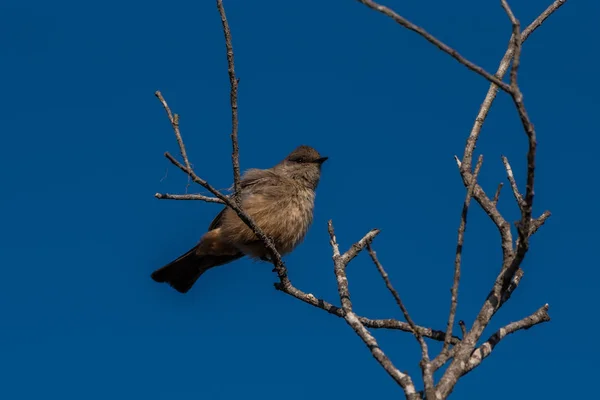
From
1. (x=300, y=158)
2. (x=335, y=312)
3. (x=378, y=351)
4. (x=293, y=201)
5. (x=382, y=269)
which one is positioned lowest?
(x=378, y=351)

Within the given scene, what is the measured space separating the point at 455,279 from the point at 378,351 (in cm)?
58

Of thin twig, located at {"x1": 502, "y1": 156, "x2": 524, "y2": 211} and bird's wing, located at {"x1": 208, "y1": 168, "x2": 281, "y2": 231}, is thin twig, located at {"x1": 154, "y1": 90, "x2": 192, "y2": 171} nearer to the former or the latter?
thin twig, located at {"x1": 502, "y1": 156, "x2": 524, "y2": 211}

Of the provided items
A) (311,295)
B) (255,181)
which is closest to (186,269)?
(255,181)

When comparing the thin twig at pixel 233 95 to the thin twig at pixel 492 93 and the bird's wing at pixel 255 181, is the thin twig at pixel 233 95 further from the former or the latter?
the bird's wing at pixel 255 181

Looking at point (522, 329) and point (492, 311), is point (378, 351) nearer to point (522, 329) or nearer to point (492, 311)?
point (492, 311)

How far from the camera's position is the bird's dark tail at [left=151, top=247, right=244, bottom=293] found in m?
8.15

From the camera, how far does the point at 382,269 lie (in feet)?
11.1

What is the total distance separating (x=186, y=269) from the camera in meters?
8.21

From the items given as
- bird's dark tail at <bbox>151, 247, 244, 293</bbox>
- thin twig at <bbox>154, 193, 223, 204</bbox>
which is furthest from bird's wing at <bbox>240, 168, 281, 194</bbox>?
thin twig at <bbox>154, 193, 223, 204</bbox>


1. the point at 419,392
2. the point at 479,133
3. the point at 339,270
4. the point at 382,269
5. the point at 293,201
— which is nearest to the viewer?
the point at 419,392

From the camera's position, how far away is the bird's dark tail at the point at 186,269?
321 inches

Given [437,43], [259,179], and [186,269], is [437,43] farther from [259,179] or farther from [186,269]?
[186,269]

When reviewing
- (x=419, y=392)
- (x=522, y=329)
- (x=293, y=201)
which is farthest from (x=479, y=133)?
(x=293, y=201)

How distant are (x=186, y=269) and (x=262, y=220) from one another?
1293 millimetres
